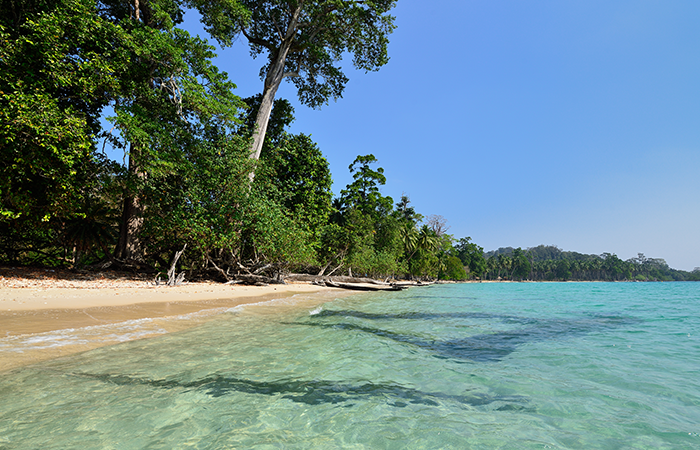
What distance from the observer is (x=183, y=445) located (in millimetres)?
2133

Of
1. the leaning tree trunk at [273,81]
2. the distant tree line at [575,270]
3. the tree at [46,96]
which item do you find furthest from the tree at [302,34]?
the distant tree line at [575,270]

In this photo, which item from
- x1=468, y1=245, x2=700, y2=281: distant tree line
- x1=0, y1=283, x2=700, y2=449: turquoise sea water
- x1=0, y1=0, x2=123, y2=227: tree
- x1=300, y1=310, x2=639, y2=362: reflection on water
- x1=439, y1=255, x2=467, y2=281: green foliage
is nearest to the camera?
x1=0, y1=283, x2=700, y2=449: turquoise sea water

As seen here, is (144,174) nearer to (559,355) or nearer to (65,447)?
(65,447)

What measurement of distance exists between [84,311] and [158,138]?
7507mm

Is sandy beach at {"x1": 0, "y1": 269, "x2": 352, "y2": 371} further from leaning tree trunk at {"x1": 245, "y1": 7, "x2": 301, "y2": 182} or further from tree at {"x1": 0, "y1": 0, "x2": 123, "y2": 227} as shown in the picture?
Answer: leaning tree trunk at {"x1": 245, "y1": 7, "x2": 301, "y2": 182}

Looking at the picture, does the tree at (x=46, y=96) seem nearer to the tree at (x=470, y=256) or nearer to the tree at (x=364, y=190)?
the tree at (x=364, y=190)

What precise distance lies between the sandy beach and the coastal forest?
2.39m

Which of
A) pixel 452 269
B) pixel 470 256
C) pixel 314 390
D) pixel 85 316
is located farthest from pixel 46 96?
pixel 470 256

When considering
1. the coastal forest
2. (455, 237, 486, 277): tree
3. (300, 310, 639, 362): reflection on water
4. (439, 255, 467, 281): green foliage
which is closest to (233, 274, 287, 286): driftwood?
the coastal forest

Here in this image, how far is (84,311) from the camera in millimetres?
6840

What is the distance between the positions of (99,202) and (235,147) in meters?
6.81

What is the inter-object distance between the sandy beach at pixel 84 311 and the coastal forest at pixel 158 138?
2.39m

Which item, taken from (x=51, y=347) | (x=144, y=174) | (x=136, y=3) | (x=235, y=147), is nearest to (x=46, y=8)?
(x=136, y=3)

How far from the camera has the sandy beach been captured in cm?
438
